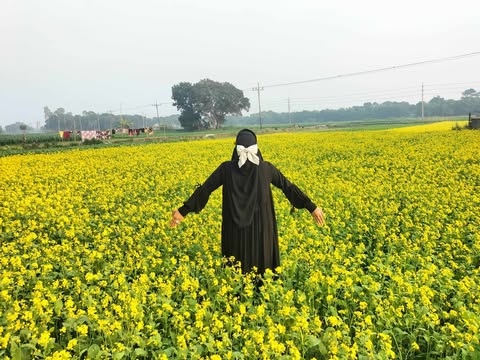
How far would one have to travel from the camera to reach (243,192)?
468 centimetres

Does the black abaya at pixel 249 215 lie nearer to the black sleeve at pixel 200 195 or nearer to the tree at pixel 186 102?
the black sleeve at pixel 200 195

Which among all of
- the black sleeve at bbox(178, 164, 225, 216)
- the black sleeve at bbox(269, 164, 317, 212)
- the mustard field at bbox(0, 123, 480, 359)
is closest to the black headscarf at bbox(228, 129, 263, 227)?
the black sleeve at bbox(178, 164, 225, 216)

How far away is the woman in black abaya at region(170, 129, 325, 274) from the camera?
182 inches

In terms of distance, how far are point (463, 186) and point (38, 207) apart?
9.36m

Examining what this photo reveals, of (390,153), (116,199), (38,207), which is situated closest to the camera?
(38,207)

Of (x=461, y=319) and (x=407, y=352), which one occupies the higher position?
(x=461, y=319)

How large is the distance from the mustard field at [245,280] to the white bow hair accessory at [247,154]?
1.28 metres

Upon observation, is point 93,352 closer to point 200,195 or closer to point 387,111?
point 200,195

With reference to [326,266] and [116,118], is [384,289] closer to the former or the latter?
[326,266]

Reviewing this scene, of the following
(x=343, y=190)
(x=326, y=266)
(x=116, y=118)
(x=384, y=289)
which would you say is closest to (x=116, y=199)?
(x=343, y=190)

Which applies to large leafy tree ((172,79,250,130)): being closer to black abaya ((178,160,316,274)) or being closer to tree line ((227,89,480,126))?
tree line ((227,89,480,126))

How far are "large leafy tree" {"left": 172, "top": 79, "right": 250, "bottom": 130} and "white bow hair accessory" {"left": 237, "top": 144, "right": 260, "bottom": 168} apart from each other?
3638 inches

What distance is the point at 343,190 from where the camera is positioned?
31.4 feet

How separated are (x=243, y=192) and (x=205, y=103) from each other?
97.0m
